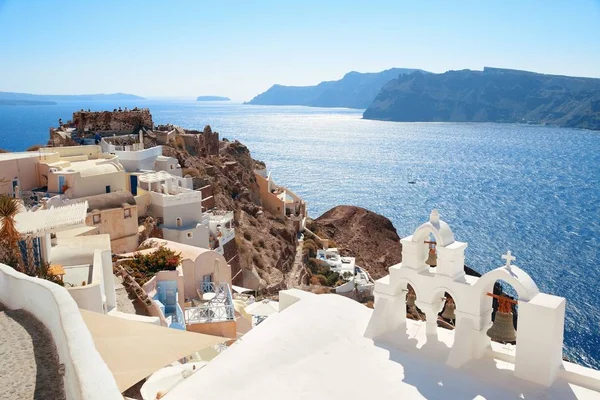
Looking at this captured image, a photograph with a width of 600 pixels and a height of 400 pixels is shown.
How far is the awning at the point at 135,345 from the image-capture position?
27.7 ft

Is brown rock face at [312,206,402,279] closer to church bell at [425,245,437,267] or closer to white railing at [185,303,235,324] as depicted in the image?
white railing at [185,303,235,324]

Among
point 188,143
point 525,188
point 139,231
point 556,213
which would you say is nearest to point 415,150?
point 525,188

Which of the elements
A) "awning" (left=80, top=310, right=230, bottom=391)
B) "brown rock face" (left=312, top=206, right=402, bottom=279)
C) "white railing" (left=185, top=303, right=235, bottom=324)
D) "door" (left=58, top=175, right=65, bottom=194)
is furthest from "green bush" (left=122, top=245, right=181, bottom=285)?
"brown rock face" (left=312, top=206, right=402, bottom=279)

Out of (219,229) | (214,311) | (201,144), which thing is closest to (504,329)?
(214,311)

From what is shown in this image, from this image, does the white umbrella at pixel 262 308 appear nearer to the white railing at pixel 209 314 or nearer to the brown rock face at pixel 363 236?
the white railing at pixel 209 314

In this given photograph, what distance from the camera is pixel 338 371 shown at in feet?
26.8

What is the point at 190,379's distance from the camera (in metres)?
7.66

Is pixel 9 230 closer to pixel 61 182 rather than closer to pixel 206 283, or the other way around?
pixel 206 283

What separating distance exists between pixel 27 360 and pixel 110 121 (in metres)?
37.7

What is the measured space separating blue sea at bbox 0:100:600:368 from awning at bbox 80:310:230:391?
107 ft

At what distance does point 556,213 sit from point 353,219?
98.9 ft

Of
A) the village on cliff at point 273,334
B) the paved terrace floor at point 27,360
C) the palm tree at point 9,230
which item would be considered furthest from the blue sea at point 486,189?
the paved terrace floor at point 27,360

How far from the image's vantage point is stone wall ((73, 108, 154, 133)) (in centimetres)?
4041

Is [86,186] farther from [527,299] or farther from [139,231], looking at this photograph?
[527,299]
